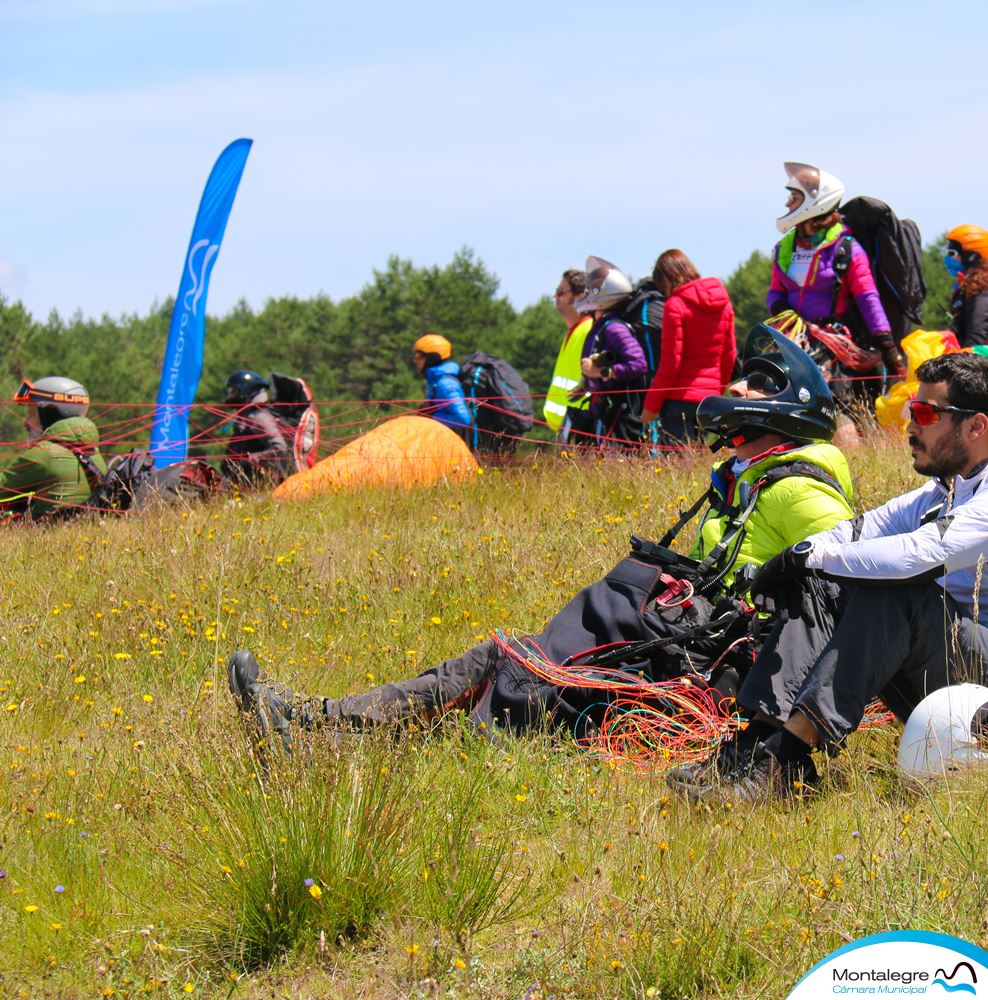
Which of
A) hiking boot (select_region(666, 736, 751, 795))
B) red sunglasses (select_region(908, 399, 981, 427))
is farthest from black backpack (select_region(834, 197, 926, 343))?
hiking boot (select_region(666, 736, 751, 795))

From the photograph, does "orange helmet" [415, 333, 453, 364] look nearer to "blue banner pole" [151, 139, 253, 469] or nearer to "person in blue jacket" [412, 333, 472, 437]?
"person in blue jacket" [412, 333, 472, 437]

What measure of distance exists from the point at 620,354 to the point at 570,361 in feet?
3.60

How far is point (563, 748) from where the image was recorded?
15.4 feet

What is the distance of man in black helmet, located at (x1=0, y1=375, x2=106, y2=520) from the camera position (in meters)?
10.0

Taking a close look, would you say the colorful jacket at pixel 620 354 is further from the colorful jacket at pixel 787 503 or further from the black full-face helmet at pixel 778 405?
the colorful jacket at pixel 787 503

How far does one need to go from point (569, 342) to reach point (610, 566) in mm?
4513

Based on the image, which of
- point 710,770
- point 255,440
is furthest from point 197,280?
point 710,770

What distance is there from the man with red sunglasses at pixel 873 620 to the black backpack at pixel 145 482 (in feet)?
21.6

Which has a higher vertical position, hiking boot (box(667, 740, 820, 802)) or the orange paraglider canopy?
the orange paraglider canopy

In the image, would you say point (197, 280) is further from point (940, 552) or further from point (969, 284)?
point (940, 552)

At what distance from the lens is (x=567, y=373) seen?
1110 cm

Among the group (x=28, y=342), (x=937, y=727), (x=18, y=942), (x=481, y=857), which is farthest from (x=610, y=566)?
(x=28, y=342)

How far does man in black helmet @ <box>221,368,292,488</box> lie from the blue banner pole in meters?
1.59

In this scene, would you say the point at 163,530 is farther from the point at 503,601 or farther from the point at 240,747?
the point at 240,747
